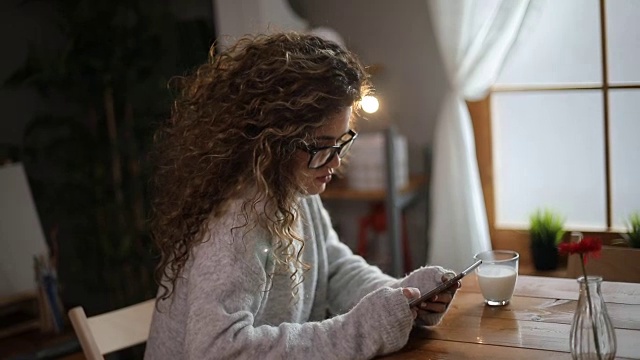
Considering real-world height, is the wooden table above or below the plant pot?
Answer: above

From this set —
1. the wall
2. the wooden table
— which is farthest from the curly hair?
the wall

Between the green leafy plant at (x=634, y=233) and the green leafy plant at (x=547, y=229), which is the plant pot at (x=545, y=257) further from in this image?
the green leafy plant at (x=634, y=233)

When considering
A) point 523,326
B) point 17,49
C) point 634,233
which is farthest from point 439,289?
point 17,49

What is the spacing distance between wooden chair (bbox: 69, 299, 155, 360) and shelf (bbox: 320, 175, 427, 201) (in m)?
1.08

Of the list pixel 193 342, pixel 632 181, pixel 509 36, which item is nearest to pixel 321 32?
pixel 509 36

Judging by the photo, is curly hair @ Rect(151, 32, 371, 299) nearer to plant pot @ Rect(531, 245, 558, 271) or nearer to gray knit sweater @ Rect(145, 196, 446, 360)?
gray knit sweater @ Rect(145, 196, 446, 360)

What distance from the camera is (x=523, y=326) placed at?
1.57 meters

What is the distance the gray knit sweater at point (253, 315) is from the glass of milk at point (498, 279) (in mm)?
111

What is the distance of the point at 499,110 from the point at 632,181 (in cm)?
48

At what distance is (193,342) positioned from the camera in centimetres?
148

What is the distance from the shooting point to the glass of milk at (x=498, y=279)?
1667 mm

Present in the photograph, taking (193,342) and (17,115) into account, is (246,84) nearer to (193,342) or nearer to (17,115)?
(193,342)

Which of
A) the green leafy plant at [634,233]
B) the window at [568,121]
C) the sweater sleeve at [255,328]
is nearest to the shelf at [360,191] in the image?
the window at [568,121]

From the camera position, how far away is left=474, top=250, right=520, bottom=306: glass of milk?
1.67 m
